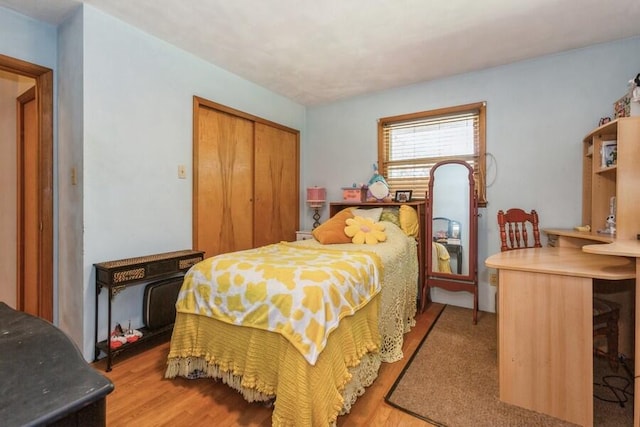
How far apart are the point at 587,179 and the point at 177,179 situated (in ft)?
11.5

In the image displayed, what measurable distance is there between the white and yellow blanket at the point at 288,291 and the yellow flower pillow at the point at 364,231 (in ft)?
1.98

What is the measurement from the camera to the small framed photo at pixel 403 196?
3315 millimetres

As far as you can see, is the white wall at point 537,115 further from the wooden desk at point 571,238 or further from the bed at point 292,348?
the bed at point 292,348

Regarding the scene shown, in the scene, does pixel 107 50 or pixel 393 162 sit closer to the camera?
pixel 107 50

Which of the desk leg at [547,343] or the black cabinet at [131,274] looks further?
the black cabinet at [131,274]

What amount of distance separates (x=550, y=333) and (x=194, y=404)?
6.29 ft

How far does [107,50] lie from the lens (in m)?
2.17

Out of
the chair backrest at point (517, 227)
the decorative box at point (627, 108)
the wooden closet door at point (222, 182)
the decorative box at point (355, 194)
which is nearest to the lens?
the decorative box at point (627, 108)

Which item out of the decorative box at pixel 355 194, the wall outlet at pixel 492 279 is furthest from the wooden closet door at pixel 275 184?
the wall outlet at pixel 492 279

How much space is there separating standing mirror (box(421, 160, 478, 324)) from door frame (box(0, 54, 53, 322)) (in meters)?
3.18

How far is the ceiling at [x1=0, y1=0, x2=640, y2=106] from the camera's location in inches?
80.4

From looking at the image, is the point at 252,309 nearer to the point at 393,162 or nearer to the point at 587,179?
the point at 393,162

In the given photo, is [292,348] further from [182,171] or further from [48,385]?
[182,171]

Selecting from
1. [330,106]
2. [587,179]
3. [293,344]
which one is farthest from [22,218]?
[587,179]
